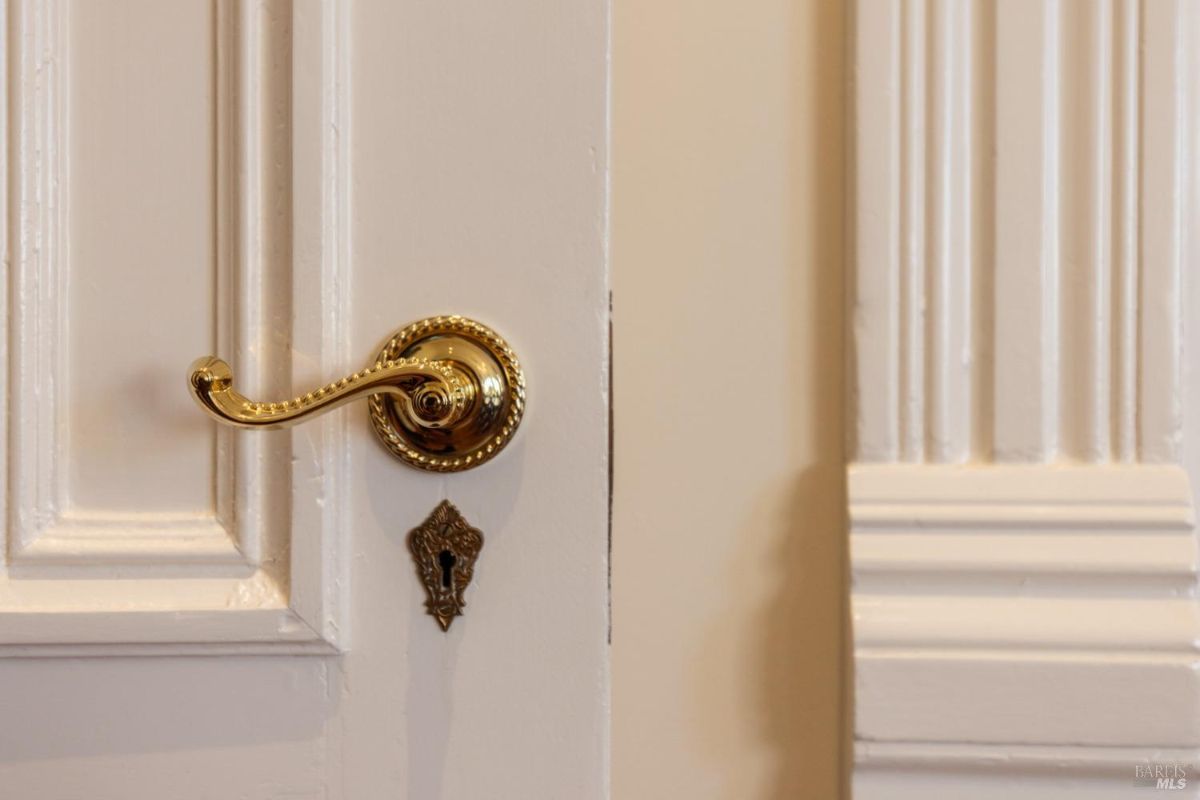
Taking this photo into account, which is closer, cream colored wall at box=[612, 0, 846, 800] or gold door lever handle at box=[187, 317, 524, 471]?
gold door lever handle at box=[187, 317, 524, 471]

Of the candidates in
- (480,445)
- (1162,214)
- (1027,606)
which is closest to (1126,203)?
(1162,214)

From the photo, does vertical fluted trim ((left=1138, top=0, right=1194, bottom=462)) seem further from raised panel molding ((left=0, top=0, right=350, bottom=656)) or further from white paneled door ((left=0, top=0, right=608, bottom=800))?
raised panel molding ((left=0, top=0, right=350, bottom=656))

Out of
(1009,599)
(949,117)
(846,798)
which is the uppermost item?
(949,117)

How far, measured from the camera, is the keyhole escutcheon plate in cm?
40

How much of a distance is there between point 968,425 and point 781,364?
9 centimetres

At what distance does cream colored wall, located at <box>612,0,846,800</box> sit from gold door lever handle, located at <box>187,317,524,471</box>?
0.11m

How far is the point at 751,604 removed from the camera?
485 millimetres

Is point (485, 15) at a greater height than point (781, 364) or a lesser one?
greater

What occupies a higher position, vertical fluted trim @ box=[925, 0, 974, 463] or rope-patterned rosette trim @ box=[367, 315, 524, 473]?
vertical fluted trim @ box=[925, 0, 974, 463]

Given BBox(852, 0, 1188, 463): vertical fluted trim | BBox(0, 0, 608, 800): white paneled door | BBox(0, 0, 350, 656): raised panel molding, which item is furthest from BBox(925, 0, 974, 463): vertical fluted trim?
BBox(0, 0, 350, 656): raised panel molding

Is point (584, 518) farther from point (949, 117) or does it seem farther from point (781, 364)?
point (949, 117)

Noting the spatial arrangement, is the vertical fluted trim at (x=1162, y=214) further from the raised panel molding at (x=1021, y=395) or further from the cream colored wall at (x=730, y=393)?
the cream colored wall at (x=730, y=393)

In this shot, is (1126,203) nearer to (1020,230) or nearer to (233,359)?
(1020,230)

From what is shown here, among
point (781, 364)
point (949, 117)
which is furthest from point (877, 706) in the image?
point (949, 117)
